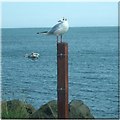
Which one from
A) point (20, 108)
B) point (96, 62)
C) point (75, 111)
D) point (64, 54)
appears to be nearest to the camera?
point (64, 54)

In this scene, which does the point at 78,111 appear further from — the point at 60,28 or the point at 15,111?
the point at 60,28

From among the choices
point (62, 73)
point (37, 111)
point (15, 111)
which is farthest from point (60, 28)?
point (37, 111)

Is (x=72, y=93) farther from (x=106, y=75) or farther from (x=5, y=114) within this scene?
(x=5, y=114)

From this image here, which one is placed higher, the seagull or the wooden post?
the seagull

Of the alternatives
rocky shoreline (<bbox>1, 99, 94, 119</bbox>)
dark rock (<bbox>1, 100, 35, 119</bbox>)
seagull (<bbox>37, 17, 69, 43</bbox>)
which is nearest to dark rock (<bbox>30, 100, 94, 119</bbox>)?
rocky shoreline (<bbox>1, 99, 94, 119</bbox>)

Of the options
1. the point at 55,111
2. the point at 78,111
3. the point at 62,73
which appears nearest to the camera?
the point at 62,73

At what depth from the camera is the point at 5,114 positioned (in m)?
5.79

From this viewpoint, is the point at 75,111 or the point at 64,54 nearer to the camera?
the point at 64,54

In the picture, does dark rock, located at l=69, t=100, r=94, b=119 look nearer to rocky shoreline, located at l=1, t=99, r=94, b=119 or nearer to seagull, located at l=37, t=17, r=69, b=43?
rocky shoreline, located at l=1, t=99, r=94, b=119

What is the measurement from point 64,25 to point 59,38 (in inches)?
11.3

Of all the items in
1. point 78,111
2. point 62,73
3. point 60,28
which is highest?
point 60,28

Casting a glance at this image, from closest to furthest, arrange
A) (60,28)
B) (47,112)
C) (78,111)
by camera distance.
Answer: (60,28) < (47,112) < (78,111)

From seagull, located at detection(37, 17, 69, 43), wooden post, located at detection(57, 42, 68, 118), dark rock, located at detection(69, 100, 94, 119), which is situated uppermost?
seagull, located at detection(37, 17, 69, 43)

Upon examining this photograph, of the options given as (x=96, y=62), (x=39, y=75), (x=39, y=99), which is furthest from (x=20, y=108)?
(x=96, y=62)
